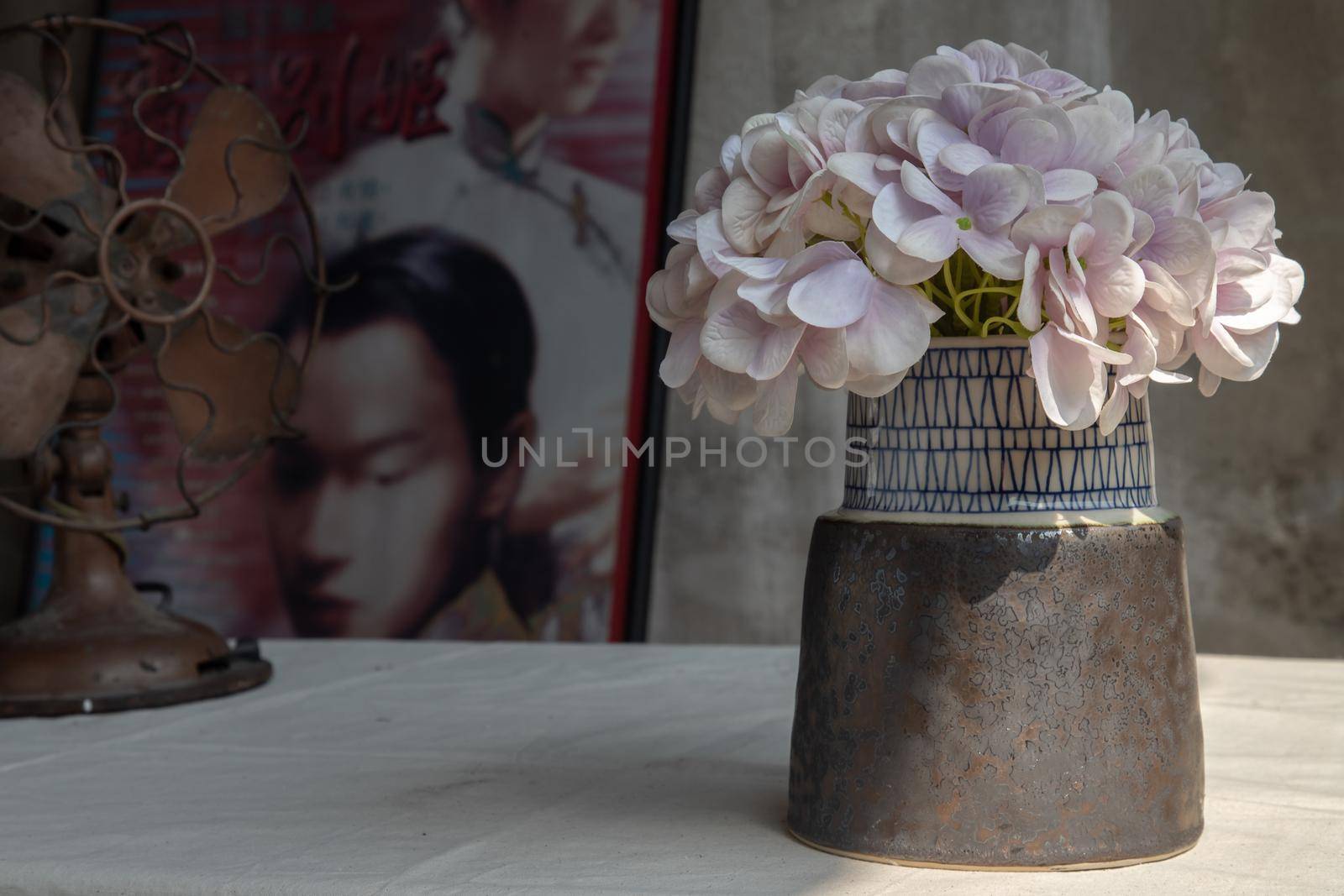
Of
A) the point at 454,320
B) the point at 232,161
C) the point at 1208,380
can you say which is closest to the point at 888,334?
the point at 1208,380

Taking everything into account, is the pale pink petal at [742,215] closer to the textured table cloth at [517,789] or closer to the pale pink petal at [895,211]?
the pale pink petal at [895,211]

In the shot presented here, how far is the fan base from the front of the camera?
1338mm

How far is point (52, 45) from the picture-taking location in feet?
4.73

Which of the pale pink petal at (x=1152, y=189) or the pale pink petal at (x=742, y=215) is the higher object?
the pale pink petal at (x=1152, y=189)

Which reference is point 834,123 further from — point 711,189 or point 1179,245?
point 1179,245

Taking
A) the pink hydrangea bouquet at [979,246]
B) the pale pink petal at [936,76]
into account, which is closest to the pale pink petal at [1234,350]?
the pink hydrangea bouquet at [979,246]

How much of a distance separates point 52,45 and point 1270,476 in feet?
8.08

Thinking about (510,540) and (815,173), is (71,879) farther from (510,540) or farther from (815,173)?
(510,540)

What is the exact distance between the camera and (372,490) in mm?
3031

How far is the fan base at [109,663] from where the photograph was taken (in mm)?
1338

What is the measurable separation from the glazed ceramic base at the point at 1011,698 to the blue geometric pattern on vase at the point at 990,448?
0.06 ft

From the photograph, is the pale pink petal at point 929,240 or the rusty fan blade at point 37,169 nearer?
the pale pink petal at point 929,240

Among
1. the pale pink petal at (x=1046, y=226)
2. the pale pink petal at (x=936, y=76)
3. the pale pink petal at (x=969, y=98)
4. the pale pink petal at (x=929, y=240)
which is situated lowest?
the pale pink petal at (x=929, y=240)

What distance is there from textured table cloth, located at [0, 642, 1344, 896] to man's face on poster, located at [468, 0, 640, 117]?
173 centimetres
